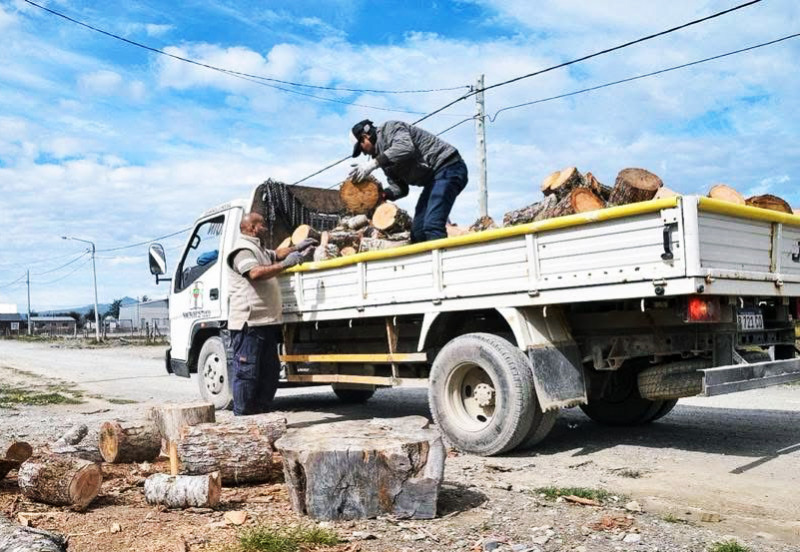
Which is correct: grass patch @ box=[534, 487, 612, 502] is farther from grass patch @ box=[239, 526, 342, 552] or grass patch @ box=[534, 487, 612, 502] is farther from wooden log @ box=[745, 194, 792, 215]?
wooden log @ box=[745, 194, 792, 215]

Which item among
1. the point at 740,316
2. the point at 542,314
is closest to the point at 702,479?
the point at 740,316

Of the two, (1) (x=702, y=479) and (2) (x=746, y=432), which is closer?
(1) (x=702, y=479)

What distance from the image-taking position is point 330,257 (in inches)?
319

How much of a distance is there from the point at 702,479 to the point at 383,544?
98.8 inches

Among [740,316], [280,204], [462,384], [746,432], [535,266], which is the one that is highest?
[280,204]

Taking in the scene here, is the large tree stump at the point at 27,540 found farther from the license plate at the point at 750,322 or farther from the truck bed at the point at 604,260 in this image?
the license plate at the point at 750,322

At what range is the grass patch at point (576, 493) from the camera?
437 centimetres

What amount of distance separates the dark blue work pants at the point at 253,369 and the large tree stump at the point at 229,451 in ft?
8.37

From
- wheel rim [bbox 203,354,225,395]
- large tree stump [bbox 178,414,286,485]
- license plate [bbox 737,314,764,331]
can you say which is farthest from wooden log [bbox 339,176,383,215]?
license plate [bbox 737,314,764,331]

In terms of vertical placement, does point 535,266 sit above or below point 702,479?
above

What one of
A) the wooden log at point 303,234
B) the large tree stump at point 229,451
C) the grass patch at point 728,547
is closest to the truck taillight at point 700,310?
the grass patch at point 728,547

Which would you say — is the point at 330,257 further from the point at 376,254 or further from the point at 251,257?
the point at 376,254

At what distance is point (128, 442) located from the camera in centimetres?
535

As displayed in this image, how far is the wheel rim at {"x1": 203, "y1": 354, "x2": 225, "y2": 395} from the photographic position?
338 inches
